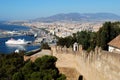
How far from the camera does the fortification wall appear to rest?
1434 cm

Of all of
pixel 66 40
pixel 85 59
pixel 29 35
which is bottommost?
pixel 29 35

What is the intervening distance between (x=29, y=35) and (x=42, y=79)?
134284 mm

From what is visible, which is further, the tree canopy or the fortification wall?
the tree canopy

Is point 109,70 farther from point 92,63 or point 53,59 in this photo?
point 53,59

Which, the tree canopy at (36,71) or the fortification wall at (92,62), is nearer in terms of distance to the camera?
the fortification wall at (92,62)

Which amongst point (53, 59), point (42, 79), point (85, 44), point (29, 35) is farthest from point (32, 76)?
point (29, 35)

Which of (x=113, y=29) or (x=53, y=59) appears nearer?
(x=53, y=59)

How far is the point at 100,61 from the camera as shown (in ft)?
54.1

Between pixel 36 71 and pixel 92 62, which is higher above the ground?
pixel 92 62

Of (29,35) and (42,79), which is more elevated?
(42,79)

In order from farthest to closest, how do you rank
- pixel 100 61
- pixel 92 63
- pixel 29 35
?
pixel 29 35 → pixel 92 63 → pixel 100 61

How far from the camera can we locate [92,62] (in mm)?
18172

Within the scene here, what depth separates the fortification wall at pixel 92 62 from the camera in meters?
14.3

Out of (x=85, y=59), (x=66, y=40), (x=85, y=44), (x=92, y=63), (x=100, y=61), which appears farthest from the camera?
(x=66, y=40)
